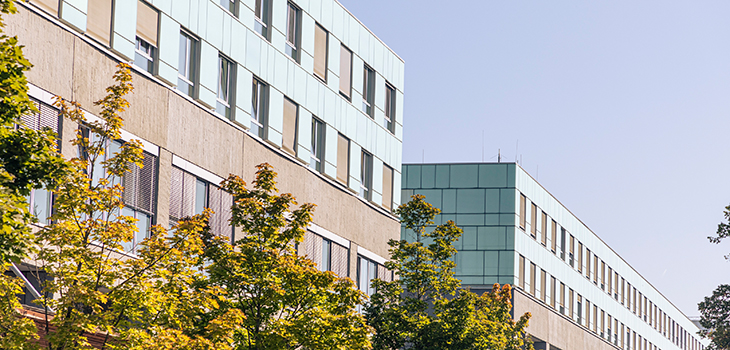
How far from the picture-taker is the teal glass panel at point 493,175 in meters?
62.9

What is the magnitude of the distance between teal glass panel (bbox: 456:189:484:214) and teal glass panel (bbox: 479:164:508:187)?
674 mm

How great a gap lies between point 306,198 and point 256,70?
4.91m

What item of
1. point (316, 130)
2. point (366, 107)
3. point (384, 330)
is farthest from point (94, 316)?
point (366, 107)

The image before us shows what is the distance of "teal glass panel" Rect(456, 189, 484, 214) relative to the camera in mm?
63250

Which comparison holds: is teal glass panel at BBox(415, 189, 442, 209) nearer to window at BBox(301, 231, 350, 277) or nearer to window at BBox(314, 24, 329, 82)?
window at BBox(301, 231, 350, 277)

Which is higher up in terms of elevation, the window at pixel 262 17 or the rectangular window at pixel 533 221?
the window at pixel 262 17

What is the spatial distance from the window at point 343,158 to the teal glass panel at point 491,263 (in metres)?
24.7

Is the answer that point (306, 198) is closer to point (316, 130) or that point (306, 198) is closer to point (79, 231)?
point (316, 130)

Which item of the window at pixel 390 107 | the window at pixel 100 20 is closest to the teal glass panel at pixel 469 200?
the window at pixel 390 107

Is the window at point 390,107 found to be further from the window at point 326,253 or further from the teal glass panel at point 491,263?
the teal glass panel at point 491,263

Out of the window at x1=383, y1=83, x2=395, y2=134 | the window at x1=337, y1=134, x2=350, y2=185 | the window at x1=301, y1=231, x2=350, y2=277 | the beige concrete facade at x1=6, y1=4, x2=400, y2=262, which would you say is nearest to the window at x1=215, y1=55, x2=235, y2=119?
the beige concrete facade at x1=6, y1=4, x2=400, y2=262

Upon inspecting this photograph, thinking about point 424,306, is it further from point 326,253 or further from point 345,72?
point 345,72

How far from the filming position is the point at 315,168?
120 ft

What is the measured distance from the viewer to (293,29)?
35406 mm
